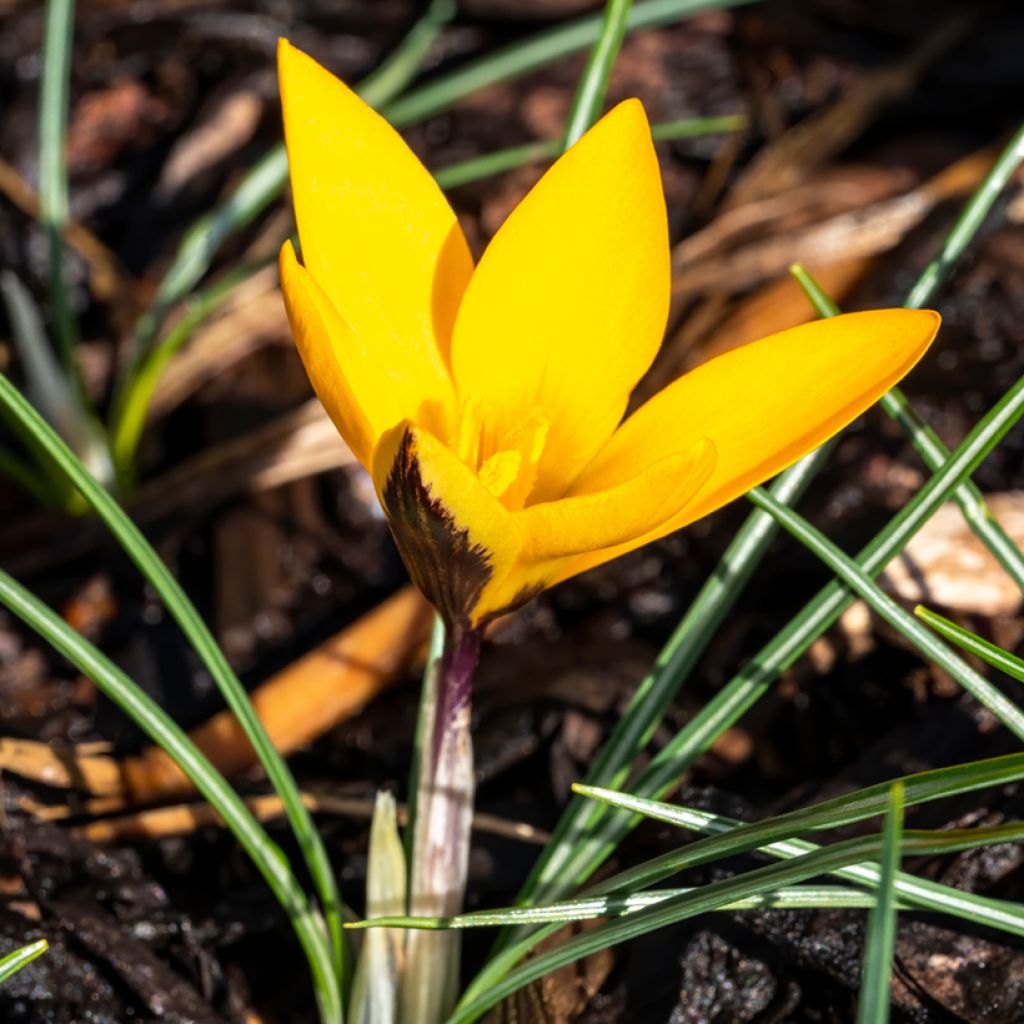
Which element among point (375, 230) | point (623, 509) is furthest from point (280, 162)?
point (623, 509)

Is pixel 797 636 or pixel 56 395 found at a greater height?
pixel 56 395

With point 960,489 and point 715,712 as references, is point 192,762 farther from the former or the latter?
point 960,489

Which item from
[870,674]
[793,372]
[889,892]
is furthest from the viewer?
[870,674]

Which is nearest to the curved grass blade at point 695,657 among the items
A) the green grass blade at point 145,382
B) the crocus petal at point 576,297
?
the crocus petal at point 576,297

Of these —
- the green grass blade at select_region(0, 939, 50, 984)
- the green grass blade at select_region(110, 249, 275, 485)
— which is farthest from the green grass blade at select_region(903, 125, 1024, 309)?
the green grass blade at select_region(110, 249, 275, 485)

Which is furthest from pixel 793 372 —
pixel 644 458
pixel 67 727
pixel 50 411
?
pixel 50 411

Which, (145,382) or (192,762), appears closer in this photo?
(192,762)

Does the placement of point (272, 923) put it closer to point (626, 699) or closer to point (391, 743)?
point (391, 743)
